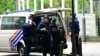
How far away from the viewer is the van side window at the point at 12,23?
18234mm

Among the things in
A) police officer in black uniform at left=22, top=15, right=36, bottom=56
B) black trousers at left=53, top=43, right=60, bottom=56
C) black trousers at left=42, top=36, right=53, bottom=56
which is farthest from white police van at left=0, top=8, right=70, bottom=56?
police officer in black uniform at left=22, top=15, right=36, bottom=56

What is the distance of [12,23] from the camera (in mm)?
18531

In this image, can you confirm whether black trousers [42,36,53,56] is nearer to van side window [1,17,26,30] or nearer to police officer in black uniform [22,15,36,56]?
police officer in black uniform [22,15,36,56]

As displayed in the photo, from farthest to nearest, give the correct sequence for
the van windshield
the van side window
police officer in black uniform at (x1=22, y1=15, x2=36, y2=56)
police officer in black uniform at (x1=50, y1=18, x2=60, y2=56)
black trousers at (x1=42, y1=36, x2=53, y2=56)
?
the van side window, the van windshield, police officer in black uniform at (x1=50, y1=18, x2=60, y2=56), black trousers at (x1=42, y1=36, x2=53, y2=56), police officer in black uniform at (x1=22, y1=15, x2=36, y2=56)

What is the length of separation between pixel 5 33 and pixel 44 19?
2979 mm

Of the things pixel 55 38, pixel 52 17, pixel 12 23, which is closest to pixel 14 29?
pixel 12 23

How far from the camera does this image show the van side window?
18.2 meters

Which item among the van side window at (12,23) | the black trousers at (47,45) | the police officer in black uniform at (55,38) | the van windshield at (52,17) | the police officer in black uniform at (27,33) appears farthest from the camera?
the van side window at (12,23)

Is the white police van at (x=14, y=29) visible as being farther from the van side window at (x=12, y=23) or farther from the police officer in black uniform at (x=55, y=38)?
the police officer in black uniform at (x=55, y=38)

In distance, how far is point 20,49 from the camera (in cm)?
1780

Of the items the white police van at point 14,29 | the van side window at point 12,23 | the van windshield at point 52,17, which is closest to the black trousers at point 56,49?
the white police van at point 14,29

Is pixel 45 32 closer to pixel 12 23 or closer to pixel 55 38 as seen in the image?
pixel 55 38

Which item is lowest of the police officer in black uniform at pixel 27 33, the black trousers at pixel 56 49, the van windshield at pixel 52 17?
the black trousers at pixel 56 49

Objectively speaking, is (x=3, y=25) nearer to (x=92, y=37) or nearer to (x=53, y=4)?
(x=92, y=37)
